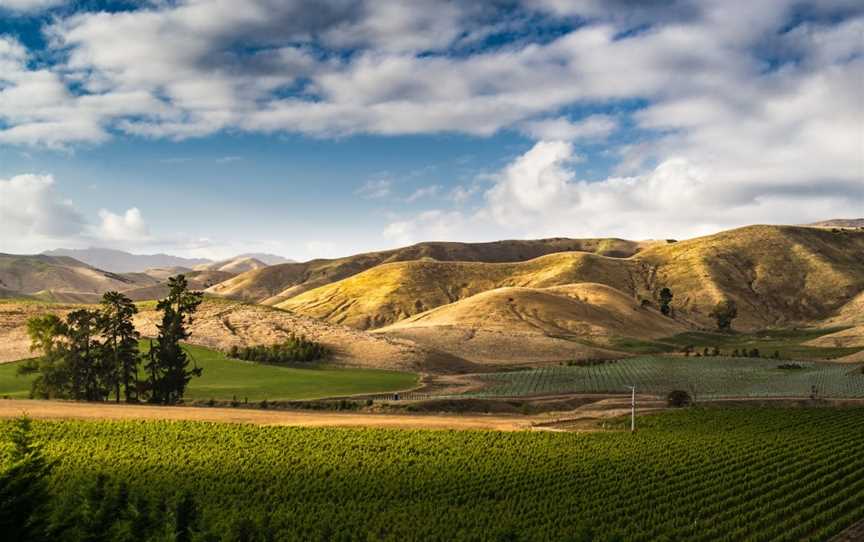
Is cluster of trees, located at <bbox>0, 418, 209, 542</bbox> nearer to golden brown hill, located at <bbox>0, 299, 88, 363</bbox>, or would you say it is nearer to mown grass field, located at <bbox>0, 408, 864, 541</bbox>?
mown grass field, located at <bbox>0, 408, 864, 541</bbox>

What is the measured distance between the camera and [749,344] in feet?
573

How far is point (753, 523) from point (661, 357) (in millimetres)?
110951

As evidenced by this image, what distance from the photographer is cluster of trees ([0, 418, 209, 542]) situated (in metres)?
18.8

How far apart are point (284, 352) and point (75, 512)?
285ft

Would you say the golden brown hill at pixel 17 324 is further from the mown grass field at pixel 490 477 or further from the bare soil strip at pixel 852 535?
the bare soil strip at pixel 852 535

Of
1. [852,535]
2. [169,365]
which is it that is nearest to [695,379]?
[169,365]

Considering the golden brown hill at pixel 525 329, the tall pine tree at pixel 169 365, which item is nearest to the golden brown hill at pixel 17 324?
the tall pine tree at pixel 169 365

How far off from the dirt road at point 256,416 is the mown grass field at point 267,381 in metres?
11.7

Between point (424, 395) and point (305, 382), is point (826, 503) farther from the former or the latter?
point (305, 382)

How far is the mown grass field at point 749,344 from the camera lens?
491 feet

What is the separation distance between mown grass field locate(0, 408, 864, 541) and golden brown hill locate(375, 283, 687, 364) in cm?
8062

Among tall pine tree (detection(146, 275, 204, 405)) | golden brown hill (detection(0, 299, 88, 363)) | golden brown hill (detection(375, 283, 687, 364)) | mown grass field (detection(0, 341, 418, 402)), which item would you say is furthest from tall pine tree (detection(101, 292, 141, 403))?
golden brown hill (detection(375, 283, 687, 364))

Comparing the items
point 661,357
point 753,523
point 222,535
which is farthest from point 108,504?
point 661,357

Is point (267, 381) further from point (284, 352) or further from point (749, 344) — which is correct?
point (749, 344)
